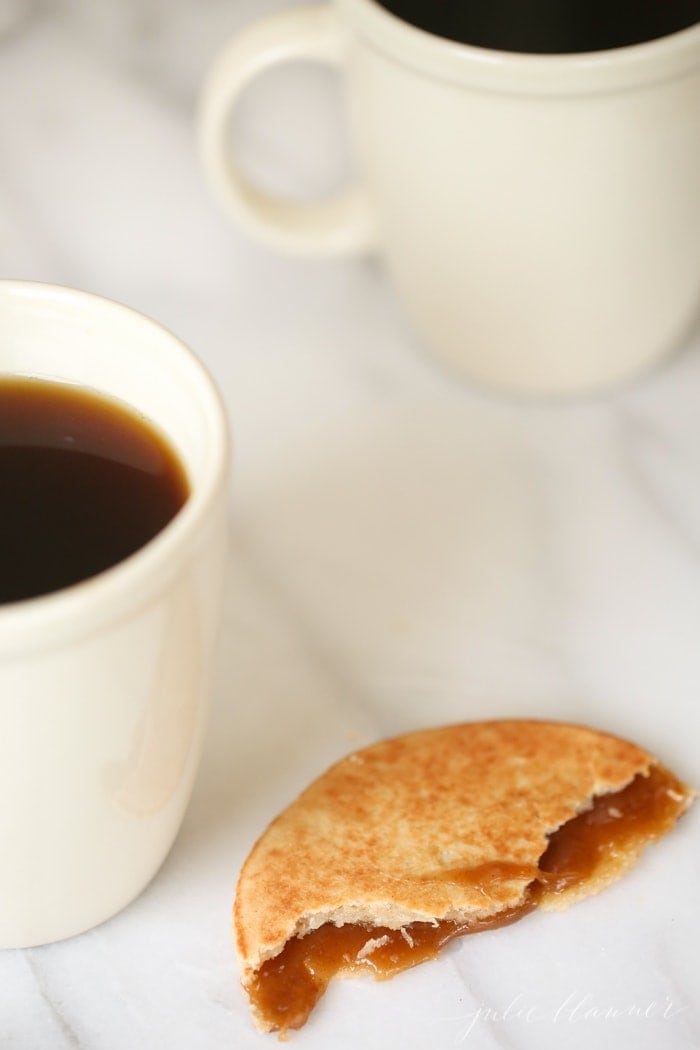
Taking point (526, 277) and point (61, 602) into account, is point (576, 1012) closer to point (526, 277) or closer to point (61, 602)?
point (61, 602)

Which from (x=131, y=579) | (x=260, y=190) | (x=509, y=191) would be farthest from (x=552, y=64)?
(x=131, y=579)

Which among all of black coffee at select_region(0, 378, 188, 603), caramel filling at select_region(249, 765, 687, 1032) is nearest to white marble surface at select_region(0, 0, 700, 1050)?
caramel filling at select_region(249, 765, 687, 1032)

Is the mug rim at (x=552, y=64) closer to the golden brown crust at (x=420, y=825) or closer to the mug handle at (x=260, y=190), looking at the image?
the mug handle at (x=260, y=190)

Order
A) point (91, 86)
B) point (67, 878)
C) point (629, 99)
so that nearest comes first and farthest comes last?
point (67, 878) < point (629, 99) < point (91, 86)

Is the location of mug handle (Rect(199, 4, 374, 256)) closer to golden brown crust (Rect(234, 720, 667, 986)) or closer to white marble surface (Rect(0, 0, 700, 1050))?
white marble surface (Rect(0, 0, 700, 1050))

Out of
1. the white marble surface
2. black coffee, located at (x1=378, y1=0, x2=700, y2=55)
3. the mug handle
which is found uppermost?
black coffee, located at (x1=378, y1=0, x2=700, y2=55)

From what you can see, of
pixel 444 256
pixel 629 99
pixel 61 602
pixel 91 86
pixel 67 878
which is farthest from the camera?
pixel 91 86

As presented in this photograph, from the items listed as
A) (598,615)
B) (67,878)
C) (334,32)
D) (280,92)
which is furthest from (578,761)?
(280,92)
